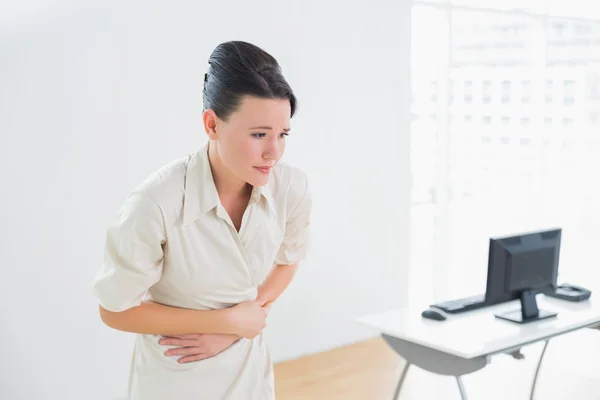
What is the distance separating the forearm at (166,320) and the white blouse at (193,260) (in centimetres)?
3

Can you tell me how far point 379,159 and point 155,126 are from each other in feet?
5.58

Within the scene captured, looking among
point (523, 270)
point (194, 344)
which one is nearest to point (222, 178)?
point (194, 344)

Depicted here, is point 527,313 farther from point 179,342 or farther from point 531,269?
point 179,342

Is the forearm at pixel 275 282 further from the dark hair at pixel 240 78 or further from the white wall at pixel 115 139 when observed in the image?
the white wall at pixel 115 139

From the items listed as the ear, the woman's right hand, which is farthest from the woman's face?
the woman's right hand

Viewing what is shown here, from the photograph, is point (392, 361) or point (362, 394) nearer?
point (362, 394)

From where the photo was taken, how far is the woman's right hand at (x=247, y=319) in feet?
5.27

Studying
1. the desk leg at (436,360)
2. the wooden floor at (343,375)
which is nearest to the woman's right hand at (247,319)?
the desk leg at (436,360)

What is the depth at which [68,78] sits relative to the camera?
3.74 meters

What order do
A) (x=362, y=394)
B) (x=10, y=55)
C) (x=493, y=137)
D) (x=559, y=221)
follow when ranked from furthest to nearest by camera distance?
(x=559, y=221)
(x=493, y=137)
(x=362, y=394)
(x=10, y=55)

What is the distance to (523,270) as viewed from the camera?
125 inches

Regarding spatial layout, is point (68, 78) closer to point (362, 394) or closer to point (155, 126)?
point (155, 126)

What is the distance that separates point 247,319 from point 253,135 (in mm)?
394

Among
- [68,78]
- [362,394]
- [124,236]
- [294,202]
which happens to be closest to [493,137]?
[362,394]
